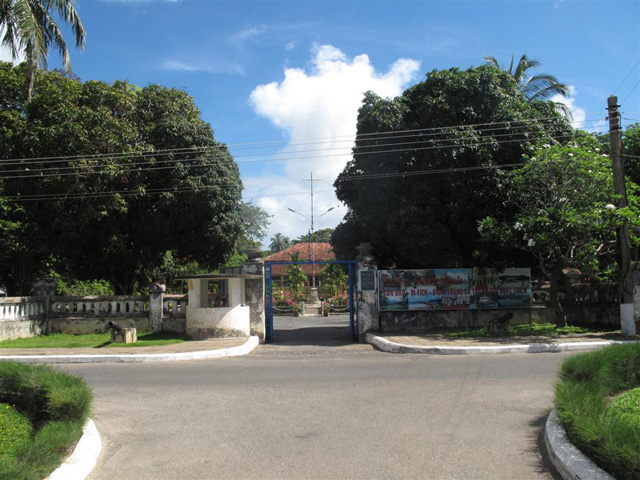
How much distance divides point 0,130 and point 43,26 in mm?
3880

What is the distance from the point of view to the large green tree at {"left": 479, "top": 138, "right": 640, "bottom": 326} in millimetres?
14367

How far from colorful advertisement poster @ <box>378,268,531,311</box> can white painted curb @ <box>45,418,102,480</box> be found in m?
11.9

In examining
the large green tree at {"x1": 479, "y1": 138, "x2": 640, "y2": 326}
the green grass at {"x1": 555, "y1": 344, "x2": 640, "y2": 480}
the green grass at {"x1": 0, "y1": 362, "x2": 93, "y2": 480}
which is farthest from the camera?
the large green tree at {"x1": 479, "y1": 138, "x2": 640, "y2": 326}

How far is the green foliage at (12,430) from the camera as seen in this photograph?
487 cm

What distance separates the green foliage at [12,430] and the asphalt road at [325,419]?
0.80 m

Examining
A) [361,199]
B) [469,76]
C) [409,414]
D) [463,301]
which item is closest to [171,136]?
[361,199]

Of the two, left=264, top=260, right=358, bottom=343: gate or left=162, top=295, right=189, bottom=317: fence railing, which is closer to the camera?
left=264, top=260, right=358, bottom=343: gate

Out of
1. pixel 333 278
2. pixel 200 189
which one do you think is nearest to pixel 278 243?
pixel 333 278

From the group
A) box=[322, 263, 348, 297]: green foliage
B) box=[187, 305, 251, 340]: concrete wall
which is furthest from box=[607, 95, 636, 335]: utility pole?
box=[322, 263, 348, 297]: green foliage

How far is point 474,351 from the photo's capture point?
41.4 feet

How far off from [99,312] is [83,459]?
520 inches

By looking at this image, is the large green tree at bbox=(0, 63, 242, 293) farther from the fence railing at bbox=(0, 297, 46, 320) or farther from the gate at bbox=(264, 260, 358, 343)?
the gate at bbox=(264, 260, 358, 343)

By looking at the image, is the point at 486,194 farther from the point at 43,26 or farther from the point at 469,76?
the point at 43,26

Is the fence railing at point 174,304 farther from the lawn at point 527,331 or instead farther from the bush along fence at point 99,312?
the lawn at point 527,331
